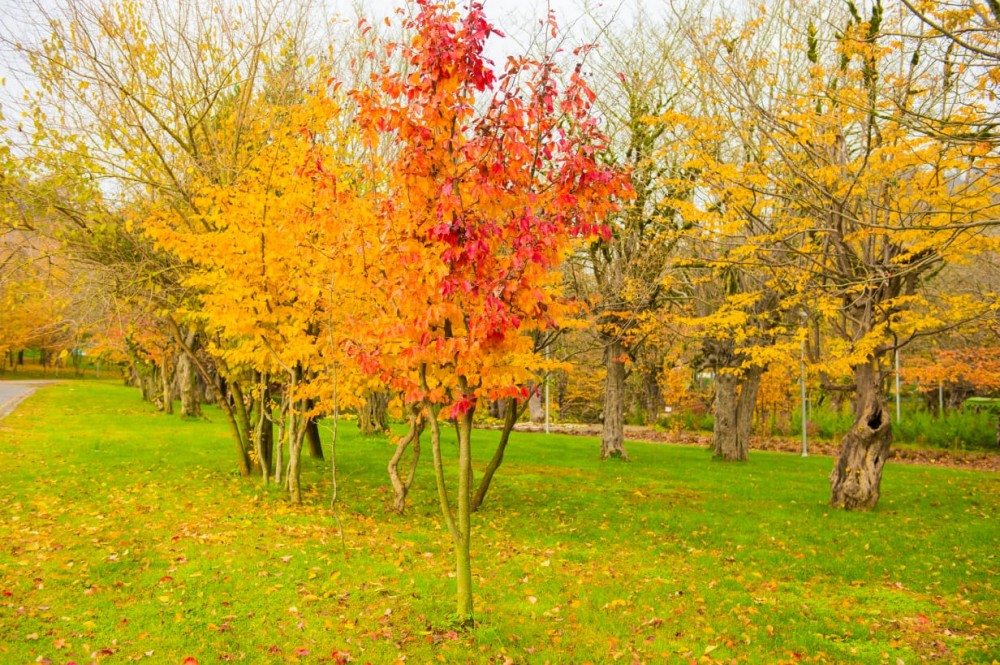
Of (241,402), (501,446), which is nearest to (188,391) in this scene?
(241,402)

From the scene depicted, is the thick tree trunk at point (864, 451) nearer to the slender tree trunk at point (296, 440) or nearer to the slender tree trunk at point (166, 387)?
the slender tree trunk at point (296, 440)

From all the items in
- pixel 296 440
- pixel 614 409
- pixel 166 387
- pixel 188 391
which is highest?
pixel 166 387

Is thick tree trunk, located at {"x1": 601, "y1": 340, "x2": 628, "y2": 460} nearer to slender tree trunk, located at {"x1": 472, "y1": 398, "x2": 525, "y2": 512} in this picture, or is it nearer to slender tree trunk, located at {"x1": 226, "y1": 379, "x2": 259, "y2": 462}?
slender tree trunk, located at {"x1": 472, "y1": 398, "x2": 525, "y2": 512}

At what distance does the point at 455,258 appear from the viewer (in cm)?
520

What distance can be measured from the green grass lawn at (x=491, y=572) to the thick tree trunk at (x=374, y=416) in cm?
743

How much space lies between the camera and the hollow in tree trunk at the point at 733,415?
61.3 feet

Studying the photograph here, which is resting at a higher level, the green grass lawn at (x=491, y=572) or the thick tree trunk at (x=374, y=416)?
the thick tree trunk at (x=374, y=416)

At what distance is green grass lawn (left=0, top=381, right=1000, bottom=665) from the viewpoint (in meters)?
5.70

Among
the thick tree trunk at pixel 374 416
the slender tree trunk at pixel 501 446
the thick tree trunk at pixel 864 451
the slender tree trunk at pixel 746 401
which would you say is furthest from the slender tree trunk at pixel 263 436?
the slender tree trunk at pixel 746 401

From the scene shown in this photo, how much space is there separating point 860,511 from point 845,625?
5747 mm

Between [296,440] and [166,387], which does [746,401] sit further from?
[166,387]

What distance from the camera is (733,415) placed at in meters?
19.1

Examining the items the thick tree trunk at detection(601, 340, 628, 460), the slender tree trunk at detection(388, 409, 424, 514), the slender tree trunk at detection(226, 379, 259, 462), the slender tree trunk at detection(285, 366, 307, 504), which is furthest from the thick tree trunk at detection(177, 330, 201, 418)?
the slender tree trunk at detection(388, 409, 424, 514)

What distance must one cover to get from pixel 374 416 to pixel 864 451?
14.9 metres
